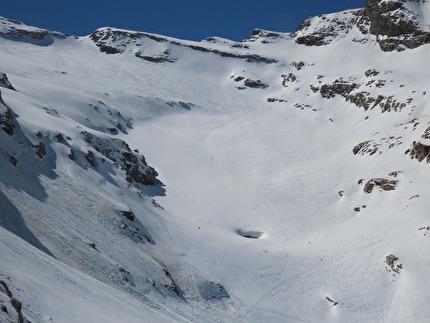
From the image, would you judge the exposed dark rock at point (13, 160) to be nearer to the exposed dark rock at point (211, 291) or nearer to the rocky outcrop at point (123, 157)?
the rocky outcrop at point (123, 157)

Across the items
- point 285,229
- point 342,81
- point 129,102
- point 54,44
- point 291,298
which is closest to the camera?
point 291,298

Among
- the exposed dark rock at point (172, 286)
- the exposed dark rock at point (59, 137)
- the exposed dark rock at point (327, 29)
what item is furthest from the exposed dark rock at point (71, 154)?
the exposed dark rock at point (327, 29)

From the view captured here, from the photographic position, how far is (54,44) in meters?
111

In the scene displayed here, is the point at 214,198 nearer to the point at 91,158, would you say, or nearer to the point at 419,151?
the point at 91,158

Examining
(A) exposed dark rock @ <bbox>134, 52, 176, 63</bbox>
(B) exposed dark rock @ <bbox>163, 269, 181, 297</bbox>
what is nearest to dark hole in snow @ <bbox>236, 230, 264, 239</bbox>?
(B) exposed dark rock @ <bbox>163, 269, 181, 297</bbox>

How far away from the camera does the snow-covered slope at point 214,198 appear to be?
66.0ft

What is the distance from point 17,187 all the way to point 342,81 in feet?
233

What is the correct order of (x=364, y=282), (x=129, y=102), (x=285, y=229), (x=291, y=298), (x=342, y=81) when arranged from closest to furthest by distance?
(x=291, y=298)
(x=364, y=282)
(x=285, y=229)
(x=129, y=102)
(x=342, y=81)

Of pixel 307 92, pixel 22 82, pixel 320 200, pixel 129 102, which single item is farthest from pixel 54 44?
pixel 320 200

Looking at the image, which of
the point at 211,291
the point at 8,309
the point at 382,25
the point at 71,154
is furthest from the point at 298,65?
the point at 8,309

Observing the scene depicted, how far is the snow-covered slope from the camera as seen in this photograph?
20109 millimetres

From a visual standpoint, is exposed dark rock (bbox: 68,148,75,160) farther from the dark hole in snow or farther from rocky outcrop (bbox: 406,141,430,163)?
rocky outcrop (bbox: 406,141,430,163)

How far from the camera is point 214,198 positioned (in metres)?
45.5

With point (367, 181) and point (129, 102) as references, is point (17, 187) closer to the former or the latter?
point (367, 181)
